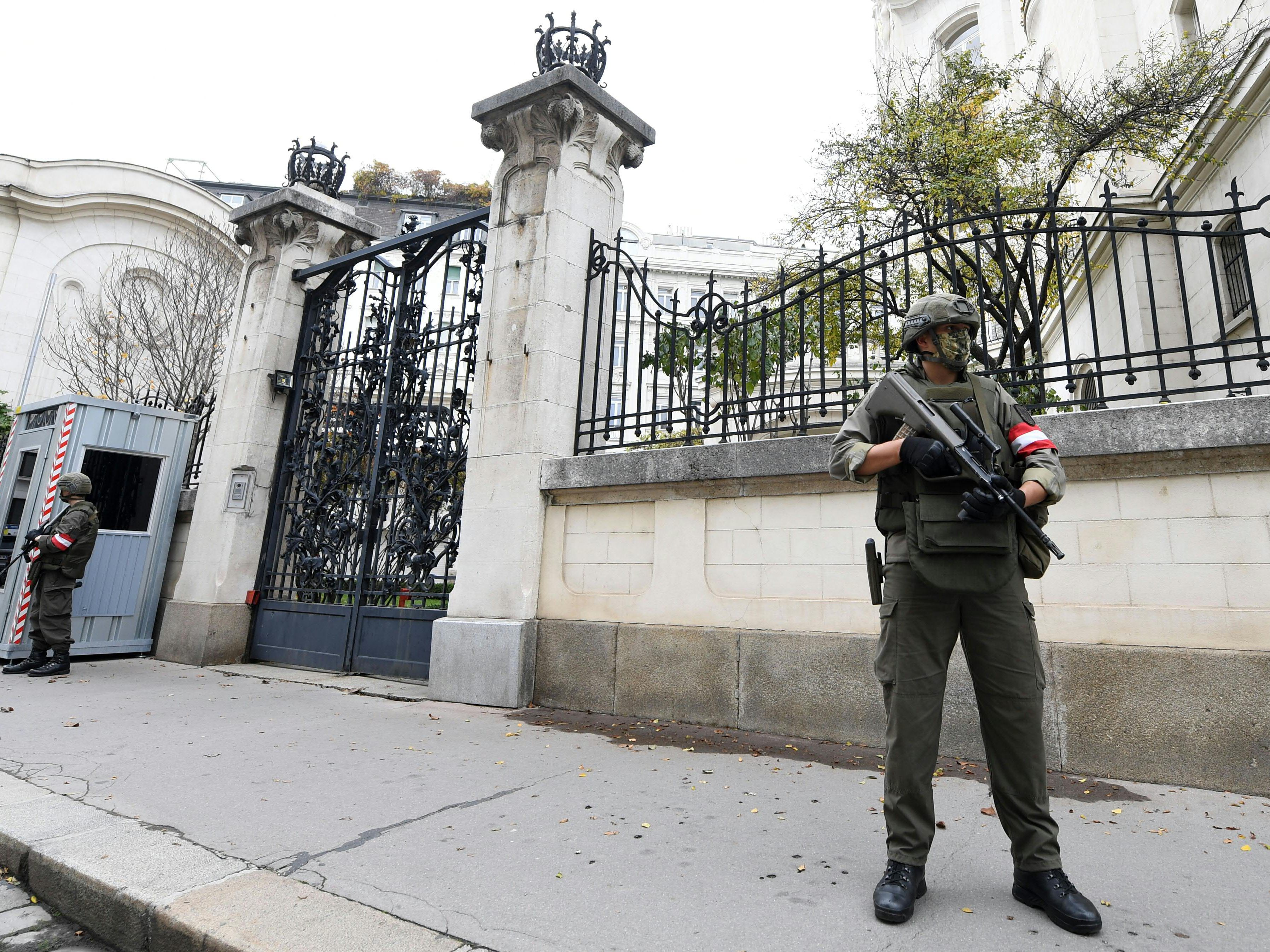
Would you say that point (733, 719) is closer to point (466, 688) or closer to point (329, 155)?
point (466, 688)

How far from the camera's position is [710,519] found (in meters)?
5.21

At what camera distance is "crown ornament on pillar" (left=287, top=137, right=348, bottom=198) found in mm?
9141

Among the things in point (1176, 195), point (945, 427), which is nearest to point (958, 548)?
point (945, 427)

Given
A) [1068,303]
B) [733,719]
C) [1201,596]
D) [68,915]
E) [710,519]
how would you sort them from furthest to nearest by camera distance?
1. [1068,303]
2. [710,519]
3. [733,719]
4. [1201,596]
5. [68,915]

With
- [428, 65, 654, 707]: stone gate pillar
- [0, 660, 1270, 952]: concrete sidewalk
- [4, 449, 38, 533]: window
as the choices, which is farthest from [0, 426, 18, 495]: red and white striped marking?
[428, 65, 654, 707]: stone gate pillar

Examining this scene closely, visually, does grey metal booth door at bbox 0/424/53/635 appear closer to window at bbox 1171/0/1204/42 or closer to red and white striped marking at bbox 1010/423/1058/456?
red and white striped marking at bbox 1010/423/1058/456

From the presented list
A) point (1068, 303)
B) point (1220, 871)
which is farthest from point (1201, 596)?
point (1068, 303)

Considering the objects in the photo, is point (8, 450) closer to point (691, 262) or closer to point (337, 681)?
point (337, 681)

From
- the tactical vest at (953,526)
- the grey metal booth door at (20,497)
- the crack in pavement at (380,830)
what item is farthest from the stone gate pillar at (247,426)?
the tactical vest at (953,526)

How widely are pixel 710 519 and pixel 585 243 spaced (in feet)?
9.45

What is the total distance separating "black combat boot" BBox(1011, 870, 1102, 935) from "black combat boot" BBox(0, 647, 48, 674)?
28.6 ft

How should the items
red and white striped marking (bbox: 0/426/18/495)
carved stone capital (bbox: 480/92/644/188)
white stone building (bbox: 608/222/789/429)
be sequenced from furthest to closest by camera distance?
1. white stone building (bbox: 608/222/789/429)
2. red and white striped marking (bbox: 0/426/18/495)
3. carved stone capital (bbox: 480/92/644/188)

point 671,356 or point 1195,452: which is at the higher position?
point 671,356

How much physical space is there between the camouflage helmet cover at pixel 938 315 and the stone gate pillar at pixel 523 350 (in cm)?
372
